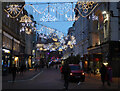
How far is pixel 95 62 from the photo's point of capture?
38.6 m

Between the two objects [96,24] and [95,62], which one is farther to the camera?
[96,24]

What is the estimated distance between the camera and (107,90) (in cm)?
1448

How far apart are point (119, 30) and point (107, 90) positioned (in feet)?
56.7

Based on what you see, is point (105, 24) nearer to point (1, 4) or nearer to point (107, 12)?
point (107, 12)

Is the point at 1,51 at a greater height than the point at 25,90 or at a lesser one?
greater

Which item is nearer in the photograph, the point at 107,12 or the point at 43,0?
the point at 43,0

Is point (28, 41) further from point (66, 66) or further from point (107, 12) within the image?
point (66, 66)

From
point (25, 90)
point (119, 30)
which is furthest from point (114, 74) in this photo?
point (25, 90)

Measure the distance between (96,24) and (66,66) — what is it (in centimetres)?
2818

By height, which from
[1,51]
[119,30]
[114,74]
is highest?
[119,30]

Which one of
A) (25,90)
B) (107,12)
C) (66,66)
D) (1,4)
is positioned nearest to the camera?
(25,90)

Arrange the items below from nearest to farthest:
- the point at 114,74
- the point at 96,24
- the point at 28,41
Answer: the point at 114,74 < the point at 96,24 < the point at 28,41

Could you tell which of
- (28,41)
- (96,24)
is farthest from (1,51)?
(28,41)

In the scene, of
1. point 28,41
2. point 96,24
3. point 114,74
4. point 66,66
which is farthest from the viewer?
point 28,41
